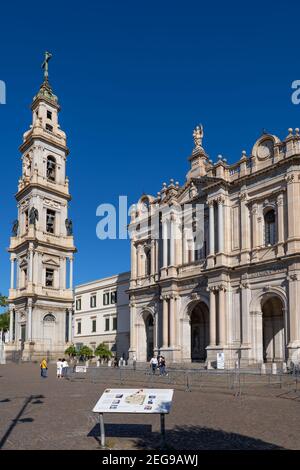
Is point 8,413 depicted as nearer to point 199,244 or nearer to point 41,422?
point 41,422

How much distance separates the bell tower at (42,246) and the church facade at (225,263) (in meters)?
11.1

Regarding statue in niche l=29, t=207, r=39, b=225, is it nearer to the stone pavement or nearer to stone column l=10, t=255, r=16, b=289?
stone column l=10, t=255, r=16, b=289

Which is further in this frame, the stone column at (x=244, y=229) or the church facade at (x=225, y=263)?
the stone column at (x=244, y=229)

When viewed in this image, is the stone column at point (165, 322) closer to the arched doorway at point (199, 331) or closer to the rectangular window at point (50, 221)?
the arched doorway at point (199, 331)

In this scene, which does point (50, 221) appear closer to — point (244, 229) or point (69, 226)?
point (69, 226)

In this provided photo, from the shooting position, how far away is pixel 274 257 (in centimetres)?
3909

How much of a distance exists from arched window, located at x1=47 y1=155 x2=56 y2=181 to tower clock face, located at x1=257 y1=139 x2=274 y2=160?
29393 millimetres

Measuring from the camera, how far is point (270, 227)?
4147cm

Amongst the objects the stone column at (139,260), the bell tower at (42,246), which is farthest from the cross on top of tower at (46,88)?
the stone column at (139,260)

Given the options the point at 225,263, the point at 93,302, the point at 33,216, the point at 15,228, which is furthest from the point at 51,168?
the point at 225,263

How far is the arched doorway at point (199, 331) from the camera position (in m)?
47.9

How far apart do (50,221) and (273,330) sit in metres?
31.1
